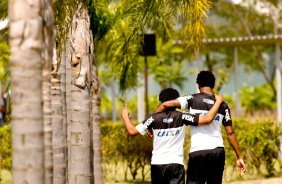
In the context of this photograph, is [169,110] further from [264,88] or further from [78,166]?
[264,88]

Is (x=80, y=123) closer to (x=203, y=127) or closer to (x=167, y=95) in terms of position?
(x=167, y=95)

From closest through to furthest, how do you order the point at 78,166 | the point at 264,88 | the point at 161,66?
the point at 78,166, the point at 161,66, the point at 264,88

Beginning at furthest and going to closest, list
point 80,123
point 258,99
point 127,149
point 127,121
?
point 258,99, point 127,149, point 80,123, point 127,121

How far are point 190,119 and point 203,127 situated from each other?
0.24 metres

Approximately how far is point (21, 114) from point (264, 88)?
142ft

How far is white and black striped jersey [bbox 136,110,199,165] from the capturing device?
8852 millimetres

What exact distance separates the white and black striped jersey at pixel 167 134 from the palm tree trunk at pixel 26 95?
288cm

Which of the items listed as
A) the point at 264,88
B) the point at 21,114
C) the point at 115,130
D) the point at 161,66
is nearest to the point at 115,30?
the point at 115,130

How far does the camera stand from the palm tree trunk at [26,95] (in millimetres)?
6035

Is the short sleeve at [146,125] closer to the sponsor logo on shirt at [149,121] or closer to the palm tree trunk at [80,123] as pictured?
the sponsor logo on shirt at [149,121]

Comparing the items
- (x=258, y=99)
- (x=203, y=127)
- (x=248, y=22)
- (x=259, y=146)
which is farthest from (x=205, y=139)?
(x=258, y=99)

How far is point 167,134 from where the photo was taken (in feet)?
29.1

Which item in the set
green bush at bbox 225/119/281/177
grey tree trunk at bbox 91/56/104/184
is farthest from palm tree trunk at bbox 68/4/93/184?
green bush at bbox 225/119/281/177

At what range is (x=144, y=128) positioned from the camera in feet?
29.2
